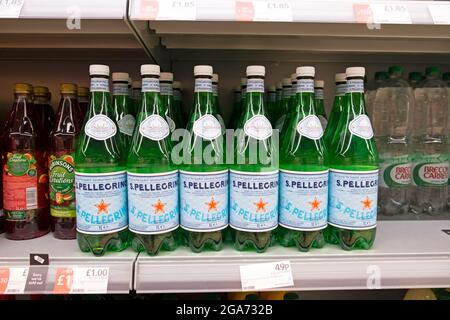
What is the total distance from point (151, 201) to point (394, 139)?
901 millimetres

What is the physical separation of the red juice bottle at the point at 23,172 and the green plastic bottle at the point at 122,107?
226 mm

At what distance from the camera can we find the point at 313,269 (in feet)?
2.56

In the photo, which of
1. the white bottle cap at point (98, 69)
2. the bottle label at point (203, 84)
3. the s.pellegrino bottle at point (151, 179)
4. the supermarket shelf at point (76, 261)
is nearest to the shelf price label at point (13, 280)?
the supermarket shelf at point (76, 261)

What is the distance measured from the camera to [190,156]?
33.6 inches

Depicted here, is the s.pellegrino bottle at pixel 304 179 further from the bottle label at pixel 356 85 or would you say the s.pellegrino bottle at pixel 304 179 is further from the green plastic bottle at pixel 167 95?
the green plastic bottle at pixel 167 95

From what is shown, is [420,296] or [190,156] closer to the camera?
[190,156]

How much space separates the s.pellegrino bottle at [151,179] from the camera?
0.77m

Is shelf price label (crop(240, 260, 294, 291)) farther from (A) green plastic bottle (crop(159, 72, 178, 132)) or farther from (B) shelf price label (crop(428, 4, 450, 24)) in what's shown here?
(B) shelf price label (crop(428, 4, 450, 24))

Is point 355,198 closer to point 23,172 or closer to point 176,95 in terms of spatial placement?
point 176,95
